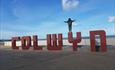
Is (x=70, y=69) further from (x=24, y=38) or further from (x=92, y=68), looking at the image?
A: (x=24, y=38)

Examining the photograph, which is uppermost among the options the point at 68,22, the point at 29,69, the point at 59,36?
the point at 68,22

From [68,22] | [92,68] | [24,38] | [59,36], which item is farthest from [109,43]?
[92,68]

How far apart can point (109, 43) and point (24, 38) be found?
2117 centimetres

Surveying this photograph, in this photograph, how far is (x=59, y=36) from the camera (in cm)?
4291

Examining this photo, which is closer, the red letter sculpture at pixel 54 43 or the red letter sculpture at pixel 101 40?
the red letter sculpture at pixel 101 40

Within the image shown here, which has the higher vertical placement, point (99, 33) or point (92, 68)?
point (99, 33)

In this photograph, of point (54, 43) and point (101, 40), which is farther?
point (54, 43)

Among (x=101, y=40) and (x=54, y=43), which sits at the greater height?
(x=101, y=40)

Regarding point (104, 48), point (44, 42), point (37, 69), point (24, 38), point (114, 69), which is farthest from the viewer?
point (44, 42)

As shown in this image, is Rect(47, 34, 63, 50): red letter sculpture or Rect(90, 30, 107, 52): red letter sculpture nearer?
Rect(90, 30, 107, 52): red letter sculpture

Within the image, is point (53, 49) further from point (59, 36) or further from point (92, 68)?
point (92, 68)

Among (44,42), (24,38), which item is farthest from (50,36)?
(44,42)

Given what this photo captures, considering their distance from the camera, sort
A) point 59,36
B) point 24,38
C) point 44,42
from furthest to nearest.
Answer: point 44,42 → point 24,38 → point 59,36

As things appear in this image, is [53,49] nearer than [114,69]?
No
